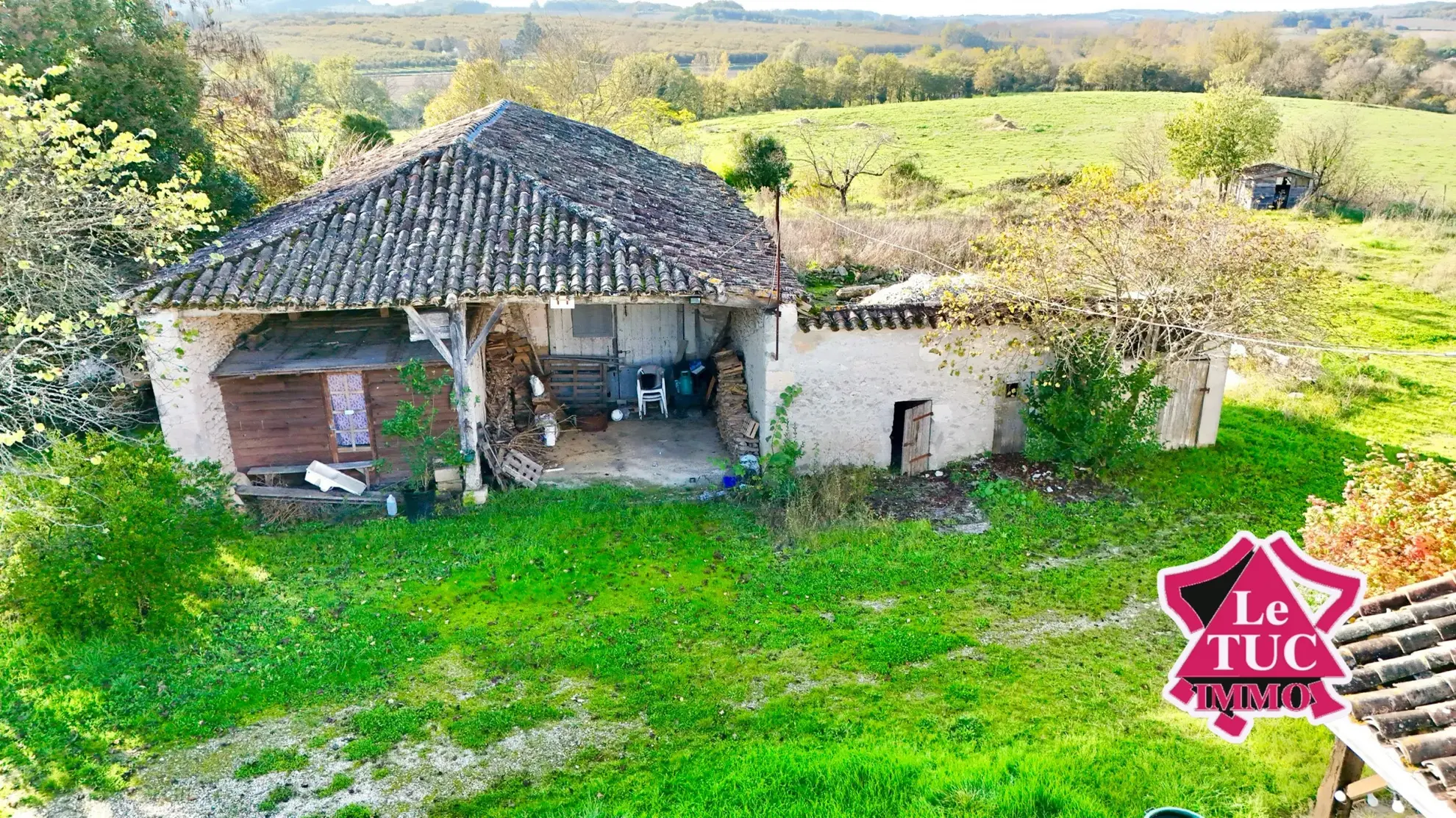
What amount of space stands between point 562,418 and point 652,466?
8.90 feet

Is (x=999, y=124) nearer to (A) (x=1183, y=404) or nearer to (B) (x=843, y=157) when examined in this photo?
(B) (x=843, y=157)

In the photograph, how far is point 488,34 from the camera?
9694 centimetres

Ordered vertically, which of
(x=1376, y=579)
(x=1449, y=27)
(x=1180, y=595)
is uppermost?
(x=1449, y=27)

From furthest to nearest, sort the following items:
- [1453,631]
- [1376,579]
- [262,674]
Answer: [262,674] < [1376,579] < [1453,631]

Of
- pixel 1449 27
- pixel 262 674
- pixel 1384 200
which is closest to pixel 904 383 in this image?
pixel 262 674

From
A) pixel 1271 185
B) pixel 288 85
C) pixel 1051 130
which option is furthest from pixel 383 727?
pixel 1051 130

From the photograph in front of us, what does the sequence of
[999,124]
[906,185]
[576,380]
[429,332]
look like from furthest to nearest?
[999,124] < [906,185] < [576,380] < [429,332]

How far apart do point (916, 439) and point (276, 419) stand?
9770 mm

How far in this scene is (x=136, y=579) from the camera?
9344 millimetres

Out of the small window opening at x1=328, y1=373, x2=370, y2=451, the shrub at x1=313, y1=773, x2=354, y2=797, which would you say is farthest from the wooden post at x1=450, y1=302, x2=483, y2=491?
the shrub at x1=313, y1=773, x2=354, y2=797

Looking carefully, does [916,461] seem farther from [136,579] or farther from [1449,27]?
[1449,27]

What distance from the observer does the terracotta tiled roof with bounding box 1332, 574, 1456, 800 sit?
15.2ft

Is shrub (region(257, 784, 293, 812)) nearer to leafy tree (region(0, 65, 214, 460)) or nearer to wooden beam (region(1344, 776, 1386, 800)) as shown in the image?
leafy tree (region(0, 65, 214, 460))

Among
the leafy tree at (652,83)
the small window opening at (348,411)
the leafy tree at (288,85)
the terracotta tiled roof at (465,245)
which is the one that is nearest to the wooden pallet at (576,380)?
the terracotta tiled roof at (465,245)
